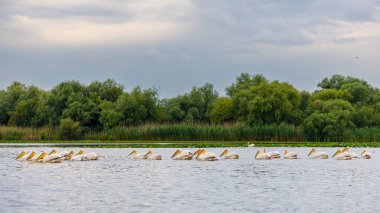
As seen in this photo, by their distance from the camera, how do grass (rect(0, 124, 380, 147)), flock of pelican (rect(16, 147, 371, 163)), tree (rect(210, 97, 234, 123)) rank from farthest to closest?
tree (rect(210, 97, 234, 123)) → grass (rect(0, 124, 380, 147)) → flock of pelican (rect(16, 147, 371, 163))

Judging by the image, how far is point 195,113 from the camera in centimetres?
9331

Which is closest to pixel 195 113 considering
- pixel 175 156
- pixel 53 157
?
pixel 175 156

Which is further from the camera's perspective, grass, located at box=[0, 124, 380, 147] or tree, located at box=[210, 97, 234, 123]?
tree, located at box=[210, 97, 234, 123]

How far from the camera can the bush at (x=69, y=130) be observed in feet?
248

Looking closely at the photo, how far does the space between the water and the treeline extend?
2877cm

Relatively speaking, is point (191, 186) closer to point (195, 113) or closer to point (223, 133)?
point (223, 133)

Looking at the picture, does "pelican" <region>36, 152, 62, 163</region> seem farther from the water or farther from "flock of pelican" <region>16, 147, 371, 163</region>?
the water

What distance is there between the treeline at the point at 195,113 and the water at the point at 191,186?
2877 centimetres

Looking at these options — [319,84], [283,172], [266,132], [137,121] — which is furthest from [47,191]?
[319,84]

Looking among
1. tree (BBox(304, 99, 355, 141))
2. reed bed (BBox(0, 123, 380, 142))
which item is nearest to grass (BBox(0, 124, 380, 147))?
reed bed (BBox(0, 123, 380, 142))

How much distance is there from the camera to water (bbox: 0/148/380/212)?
65.5 ft

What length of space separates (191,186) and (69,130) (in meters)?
51.9

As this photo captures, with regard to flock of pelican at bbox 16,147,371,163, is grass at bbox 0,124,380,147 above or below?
above

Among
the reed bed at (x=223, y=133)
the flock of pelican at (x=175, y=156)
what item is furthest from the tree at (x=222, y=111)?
the flock of pelican at (x=175, y=156)
